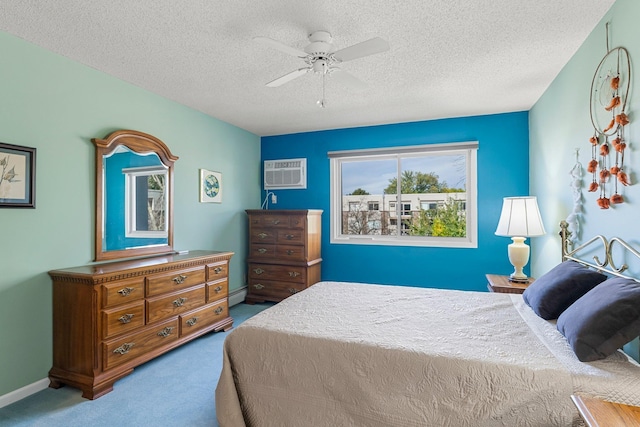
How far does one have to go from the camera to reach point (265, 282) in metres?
4.36

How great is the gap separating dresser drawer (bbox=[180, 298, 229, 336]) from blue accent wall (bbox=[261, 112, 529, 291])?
5.52 ft

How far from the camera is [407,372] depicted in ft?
4.83

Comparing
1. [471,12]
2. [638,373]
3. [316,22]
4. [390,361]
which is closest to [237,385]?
[390,361]

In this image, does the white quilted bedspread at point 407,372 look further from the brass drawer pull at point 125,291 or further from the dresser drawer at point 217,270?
the dresser drawer at point 217,270

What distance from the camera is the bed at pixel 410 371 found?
4.31ft

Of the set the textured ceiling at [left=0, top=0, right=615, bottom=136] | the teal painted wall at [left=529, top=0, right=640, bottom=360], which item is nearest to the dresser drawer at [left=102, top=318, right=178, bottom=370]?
the textured ceiling at [left=0, top=0, right=615, bottom=136]

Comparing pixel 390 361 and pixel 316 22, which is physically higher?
pixel 316 22

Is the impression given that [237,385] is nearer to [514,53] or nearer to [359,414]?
[359,414]

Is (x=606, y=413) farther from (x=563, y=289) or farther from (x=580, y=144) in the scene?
(x=580, y=144)

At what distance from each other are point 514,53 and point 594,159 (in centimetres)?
98

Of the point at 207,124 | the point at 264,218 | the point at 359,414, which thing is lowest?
the point at 359,414

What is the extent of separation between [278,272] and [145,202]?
187cm

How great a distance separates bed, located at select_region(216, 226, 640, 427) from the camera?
1312 mm

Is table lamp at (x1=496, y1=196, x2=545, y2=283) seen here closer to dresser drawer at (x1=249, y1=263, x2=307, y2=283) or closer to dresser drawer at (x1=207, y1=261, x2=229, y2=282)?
dresser drawer at (x1=249, y1=263, x2=307, y2=283)
